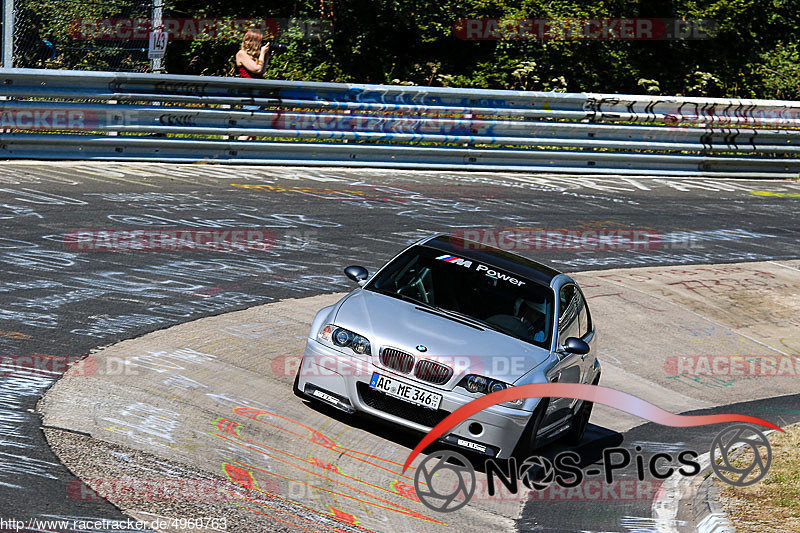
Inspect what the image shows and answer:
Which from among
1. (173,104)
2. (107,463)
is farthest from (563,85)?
(107,463)

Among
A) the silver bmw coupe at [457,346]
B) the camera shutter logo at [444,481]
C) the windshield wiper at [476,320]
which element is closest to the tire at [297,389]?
the silver bmw coupe at [457,346]

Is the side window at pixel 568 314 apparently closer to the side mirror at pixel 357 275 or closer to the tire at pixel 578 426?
the tire at pixel 578 426

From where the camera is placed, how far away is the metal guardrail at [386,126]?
15242 mm

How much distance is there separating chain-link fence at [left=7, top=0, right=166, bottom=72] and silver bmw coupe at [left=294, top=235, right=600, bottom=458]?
1191 cm

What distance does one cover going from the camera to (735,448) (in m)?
8.73

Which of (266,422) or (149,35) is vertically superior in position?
(149,35)

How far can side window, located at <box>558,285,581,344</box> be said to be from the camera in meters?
8.42

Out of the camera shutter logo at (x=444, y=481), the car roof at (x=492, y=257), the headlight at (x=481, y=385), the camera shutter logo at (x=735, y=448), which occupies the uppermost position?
the car roof at (x=492, y=257)

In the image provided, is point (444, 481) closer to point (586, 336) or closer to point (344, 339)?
point (344, 339)

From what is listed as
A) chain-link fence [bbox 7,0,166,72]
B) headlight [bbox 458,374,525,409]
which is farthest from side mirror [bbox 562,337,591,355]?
chain-link fence [bbox 7,0,166,72]

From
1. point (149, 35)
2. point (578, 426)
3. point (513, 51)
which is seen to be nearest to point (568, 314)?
point (578, 426)

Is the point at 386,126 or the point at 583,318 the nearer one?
the point at 583,318

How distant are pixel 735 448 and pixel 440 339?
2860 millimetres

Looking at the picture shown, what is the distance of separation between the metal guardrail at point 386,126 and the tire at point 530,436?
32.5 ft
